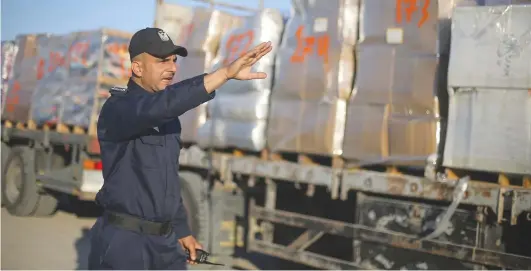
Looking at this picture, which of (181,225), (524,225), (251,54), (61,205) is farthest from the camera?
(61,205)

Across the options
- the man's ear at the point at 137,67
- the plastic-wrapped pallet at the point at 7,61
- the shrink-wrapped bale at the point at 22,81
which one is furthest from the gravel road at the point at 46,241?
the man's ear at the point at 137,67

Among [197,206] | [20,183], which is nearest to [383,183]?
[197,206]

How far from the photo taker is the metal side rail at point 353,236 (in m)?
4.75

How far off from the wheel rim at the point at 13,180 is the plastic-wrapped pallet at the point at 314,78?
6.05 metres

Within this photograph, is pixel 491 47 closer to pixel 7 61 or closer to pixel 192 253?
pixel 192 253

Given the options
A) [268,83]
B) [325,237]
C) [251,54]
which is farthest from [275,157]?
[251,54]

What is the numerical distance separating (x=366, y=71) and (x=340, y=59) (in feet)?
0.99

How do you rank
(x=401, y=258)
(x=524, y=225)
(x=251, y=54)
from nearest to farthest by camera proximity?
1. (x=251, y=54)
2. (x=524, y=225)
3. (x=401, y=258)

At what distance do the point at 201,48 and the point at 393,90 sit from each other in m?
2.63

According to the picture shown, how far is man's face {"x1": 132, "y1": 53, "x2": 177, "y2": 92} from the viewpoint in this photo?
279 cm

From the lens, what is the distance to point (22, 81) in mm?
10859

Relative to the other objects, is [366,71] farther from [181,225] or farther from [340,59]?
[181,225]

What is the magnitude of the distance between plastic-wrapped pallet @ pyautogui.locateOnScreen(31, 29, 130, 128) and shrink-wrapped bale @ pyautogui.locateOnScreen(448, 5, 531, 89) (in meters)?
5.69

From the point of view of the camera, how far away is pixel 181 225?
10.3 feet
